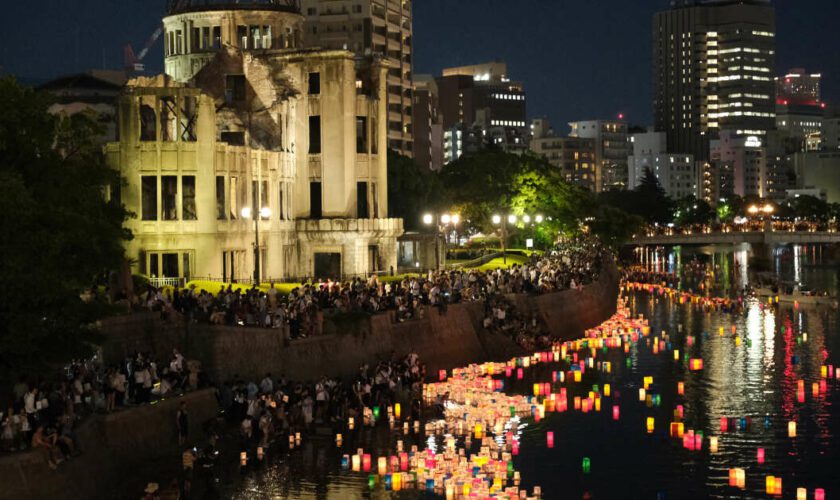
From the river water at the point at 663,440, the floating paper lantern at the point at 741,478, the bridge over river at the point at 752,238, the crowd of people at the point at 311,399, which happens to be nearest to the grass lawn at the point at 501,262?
the river water at the point at 663,440

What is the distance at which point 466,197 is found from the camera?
12550 cm

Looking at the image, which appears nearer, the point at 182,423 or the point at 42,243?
the point at 42,243

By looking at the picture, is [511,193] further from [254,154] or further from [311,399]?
[311,399]

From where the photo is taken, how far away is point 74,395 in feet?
126

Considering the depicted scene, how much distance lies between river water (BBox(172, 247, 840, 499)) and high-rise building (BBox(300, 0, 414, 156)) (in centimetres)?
9281

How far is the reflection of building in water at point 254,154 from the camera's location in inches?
2645

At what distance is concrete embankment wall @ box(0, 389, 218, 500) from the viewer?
3281 centimetres

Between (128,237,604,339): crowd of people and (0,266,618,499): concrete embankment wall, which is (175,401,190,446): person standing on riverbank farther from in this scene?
(128,237,604,339): crowd of people

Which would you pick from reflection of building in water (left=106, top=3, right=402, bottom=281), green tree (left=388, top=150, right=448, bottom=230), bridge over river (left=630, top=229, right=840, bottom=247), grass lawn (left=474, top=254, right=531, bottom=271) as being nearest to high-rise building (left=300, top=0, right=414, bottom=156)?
bridge over river (left=630, top=229, right=840, bottom=247)

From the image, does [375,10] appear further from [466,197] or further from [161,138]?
[161,138]

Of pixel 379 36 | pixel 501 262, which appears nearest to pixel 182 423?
pixel 501 262

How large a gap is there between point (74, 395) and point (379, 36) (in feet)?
436

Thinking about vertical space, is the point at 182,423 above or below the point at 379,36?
below

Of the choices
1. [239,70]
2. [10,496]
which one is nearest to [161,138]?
[239,70]
